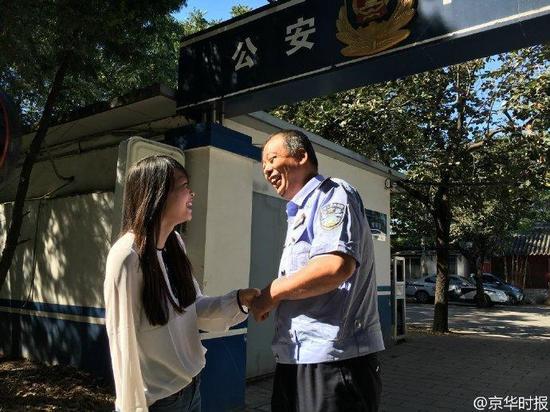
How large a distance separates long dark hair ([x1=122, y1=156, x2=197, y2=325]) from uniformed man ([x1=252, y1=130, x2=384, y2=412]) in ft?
1.15

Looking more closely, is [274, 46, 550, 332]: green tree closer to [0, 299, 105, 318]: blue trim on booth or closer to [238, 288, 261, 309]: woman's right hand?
[0, 299, 105, 318]: blue trim on booth

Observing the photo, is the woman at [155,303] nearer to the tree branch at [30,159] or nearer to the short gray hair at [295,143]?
the short gray hair at [295,143]

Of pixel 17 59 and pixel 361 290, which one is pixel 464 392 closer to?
pixel 361 290

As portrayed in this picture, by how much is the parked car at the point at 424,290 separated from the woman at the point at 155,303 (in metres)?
21.2

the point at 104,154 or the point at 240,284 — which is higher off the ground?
the point at 104,154

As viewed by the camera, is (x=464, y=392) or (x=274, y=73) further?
(x=464, y=392)

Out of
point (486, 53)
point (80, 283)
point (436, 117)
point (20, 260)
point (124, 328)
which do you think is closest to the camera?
point (124, 328)

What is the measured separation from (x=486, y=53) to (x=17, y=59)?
14.3ft

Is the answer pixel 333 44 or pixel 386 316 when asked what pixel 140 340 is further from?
pixel 386 316

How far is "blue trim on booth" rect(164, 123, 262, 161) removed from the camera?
4715 mm

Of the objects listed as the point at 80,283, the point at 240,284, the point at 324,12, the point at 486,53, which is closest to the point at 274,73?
the point at 324,12

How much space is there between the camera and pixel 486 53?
360 cm

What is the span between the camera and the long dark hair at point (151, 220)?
5.60 ft

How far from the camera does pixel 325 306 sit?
177cm
